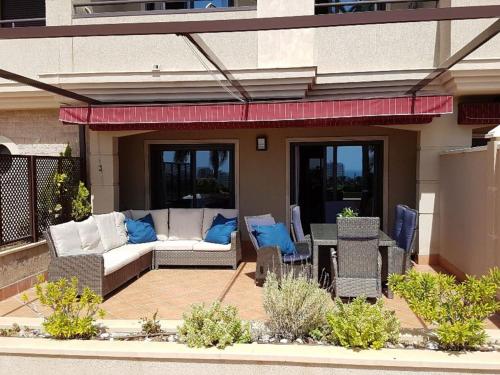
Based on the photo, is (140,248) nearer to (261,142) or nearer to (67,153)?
(67,153)

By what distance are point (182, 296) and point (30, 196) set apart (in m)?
4.25

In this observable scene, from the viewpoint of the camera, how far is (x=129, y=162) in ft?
46.4

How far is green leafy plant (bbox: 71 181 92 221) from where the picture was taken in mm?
11531

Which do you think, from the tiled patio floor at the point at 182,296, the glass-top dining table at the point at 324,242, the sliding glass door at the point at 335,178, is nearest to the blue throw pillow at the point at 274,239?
the glass-top dining table at the point at 324,242

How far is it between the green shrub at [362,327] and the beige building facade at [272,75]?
251 inches

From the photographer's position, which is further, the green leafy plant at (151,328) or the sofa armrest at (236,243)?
the sofa armrest at (236,243)

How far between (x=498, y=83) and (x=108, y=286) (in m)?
9.78

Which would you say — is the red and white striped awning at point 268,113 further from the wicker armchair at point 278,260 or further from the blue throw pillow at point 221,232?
the wicker armchair at point 278,260

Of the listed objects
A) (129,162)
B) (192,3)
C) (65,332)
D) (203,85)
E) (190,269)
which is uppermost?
(192,3)

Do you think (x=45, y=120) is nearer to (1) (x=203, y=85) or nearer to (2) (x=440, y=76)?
(1) (x=203, y=85)

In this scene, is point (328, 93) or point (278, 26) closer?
point (278, 26)

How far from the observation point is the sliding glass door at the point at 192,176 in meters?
13.9

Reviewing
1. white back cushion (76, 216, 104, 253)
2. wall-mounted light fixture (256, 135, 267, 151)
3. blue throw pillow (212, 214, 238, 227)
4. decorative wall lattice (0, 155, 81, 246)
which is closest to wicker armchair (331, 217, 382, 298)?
blue throw pillow (212, 214, 238, 227)

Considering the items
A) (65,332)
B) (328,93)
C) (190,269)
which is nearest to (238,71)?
(328,93)
